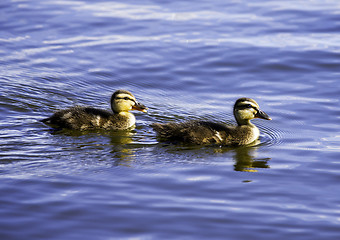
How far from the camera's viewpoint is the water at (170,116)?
574 centimetres

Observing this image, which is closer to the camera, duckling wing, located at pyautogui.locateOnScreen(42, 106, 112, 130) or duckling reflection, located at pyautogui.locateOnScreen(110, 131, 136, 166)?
duckling reflection, located at pyautogui.locateOnScreen(110, 131, 136, 166)

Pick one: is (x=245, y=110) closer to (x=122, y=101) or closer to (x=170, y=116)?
(x=170, y=116)

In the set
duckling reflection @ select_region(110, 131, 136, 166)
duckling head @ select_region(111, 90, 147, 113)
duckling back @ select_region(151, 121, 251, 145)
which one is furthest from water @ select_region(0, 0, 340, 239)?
duckling head @ select_region(111, 90, 147, 113)

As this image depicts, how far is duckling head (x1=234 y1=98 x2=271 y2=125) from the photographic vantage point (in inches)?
320

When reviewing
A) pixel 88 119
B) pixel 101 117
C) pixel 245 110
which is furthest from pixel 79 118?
pixel 245 110

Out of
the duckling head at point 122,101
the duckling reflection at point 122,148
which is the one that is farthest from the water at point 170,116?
the duckling head at point 122,101

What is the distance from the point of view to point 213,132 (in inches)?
310

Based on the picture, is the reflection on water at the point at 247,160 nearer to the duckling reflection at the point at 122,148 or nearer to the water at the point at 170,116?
the water at the point at 170,116

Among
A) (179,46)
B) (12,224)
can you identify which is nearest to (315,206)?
(12,224)

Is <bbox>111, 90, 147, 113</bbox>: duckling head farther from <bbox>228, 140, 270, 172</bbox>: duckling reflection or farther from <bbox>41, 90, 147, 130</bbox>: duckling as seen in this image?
<bbox>228, 140, 270, 172</bbox>: duckling reflection

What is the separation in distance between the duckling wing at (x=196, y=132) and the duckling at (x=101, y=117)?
2.55ft

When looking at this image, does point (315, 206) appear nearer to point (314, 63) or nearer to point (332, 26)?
point (314, 63)

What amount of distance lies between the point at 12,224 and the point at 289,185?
274 centimetres

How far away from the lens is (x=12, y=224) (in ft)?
18.2
